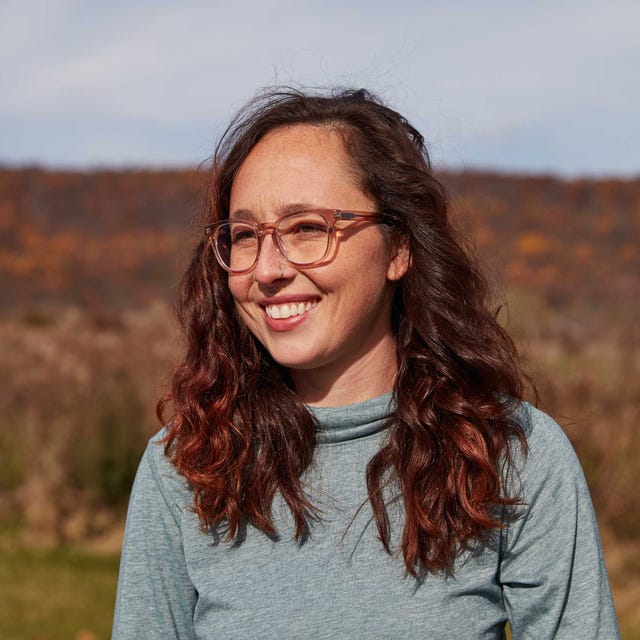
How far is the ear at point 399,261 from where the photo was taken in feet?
6.97

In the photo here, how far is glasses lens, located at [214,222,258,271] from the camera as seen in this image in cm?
203

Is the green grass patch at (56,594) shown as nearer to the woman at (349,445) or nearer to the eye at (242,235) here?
the woman at (349,445)

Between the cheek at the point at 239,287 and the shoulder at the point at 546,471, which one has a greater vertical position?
the cheek at the point at 239,287

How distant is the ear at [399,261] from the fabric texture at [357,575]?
0.40m

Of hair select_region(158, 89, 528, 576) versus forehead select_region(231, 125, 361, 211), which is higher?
forehead select_region(231, 125, 361, 211)

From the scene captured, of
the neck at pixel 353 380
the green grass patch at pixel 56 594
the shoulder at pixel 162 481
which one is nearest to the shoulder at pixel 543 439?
the neck at pixel 353 380

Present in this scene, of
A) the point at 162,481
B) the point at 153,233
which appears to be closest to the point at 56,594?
the point at 162,481

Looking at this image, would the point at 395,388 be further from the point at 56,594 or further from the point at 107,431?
the point at 107,431

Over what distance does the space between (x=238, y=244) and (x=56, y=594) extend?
16.3 feet

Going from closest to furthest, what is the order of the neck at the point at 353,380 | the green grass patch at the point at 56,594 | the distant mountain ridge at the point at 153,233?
the neck at the point at 353,380, the green grass patch at the point at 56,594, the distant mountain ridge at the point at 153,233

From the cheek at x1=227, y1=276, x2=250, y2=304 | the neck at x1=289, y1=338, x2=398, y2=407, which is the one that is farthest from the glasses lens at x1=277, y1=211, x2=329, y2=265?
the neck at x1=289, y1=338, x2=398, y2=407

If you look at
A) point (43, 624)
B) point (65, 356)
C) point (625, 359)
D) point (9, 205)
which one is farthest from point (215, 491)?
point (9, 205)

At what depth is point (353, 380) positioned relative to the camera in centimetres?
212

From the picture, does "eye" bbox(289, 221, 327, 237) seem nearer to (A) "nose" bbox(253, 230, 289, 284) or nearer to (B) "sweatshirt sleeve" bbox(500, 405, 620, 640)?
(A) "nose" bbox(253, 230, 289, 284)
